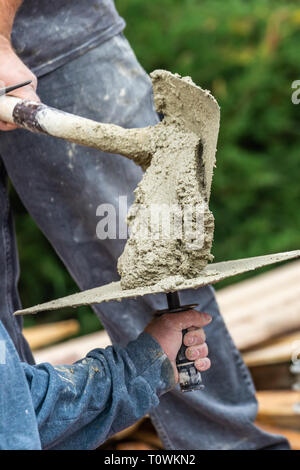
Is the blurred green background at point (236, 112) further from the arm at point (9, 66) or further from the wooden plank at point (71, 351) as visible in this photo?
the arm at point (9, 66)

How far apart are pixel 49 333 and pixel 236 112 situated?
187 centimetres

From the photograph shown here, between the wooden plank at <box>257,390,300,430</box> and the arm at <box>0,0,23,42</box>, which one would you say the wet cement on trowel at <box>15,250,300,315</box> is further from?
the wooden plank at <box>257,390,300,430</box>

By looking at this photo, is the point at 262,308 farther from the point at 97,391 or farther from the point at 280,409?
the point at 97,391

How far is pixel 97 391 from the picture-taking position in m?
1.43

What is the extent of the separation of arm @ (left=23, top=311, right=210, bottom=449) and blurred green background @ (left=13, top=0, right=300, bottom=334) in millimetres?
2469

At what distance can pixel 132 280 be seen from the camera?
4.93 ft

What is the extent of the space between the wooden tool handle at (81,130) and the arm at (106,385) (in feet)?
1.37

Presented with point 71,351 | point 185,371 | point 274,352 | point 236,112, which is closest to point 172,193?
point 185,371

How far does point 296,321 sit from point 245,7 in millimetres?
2348

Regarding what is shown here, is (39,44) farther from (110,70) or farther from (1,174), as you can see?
(1,174)

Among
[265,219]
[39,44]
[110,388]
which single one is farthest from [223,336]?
[265,219]

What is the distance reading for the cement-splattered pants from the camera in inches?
76.7

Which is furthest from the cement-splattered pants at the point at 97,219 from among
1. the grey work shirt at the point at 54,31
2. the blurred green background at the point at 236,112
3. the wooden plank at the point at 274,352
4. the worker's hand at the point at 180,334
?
the blurred green background at the point at 236,112

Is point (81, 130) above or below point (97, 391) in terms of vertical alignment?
above
